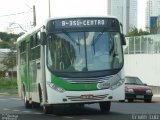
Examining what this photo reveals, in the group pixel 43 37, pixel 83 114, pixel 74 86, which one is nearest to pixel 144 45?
pixel 83 114

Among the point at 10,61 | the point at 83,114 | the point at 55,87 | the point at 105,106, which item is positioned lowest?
the point at 10,61

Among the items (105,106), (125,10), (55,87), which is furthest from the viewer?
(125,10)

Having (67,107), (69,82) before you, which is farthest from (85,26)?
(67,107)

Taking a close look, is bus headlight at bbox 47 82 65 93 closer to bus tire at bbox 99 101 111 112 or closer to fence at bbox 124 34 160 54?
bus tire at bbox 99 101 111 112

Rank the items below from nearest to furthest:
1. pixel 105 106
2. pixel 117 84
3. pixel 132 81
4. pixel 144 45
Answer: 1. pixel 117 84
2. pixel 105 106
3. pixel 132 81
4. pixel 144 45

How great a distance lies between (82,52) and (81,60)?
10.9 inches

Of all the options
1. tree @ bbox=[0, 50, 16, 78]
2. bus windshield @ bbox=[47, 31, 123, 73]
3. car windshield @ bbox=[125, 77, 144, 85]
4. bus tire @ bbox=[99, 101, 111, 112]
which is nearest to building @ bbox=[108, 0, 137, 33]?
tree @ bbox=[0, 50, 16, 78]

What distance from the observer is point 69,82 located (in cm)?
1903

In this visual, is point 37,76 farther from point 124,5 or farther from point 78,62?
point 124,5

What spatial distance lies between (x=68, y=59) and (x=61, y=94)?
122 cm

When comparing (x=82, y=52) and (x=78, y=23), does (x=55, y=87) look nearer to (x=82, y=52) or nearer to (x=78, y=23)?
(x=82, y=52)

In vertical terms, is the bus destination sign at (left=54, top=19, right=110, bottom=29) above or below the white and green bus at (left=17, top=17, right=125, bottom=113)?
above

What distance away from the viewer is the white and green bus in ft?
62.4

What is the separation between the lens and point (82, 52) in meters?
19.2
